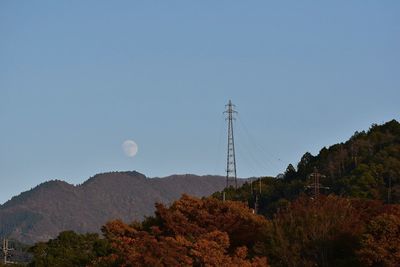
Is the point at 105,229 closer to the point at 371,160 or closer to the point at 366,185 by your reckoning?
the point at 366,185

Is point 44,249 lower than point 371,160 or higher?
lower

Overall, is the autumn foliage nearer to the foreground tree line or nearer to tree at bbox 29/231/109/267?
the foreground tree line

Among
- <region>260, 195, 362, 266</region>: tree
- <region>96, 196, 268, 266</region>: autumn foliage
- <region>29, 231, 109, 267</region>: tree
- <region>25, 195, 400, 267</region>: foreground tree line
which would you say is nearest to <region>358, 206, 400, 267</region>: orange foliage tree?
<region>25, 195, 400, 267</region>: foreground tree line

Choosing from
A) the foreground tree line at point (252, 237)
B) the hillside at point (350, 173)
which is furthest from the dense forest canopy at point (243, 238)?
the hillside at point (350, 173)

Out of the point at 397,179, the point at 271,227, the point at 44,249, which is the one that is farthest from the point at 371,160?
the point at 271,227

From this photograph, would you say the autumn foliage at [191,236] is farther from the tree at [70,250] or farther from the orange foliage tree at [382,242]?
the orange foliage tree at [382,242]

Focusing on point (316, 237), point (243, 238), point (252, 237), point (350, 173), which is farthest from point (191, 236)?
point (350, 173)

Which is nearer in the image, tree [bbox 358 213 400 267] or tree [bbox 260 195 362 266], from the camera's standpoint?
tree [bbox 358 213 400 267]

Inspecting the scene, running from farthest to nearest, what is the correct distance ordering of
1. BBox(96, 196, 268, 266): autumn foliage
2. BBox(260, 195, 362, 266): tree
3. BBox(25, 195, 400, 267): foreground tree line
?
BBox(260, 195, 362, 266): tree < BBox(96, 196, 268, 266): autumn foliage < BBox(25, 195, 400, 267): foreground tree line

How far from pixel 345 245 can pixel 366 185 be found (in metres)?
40.6

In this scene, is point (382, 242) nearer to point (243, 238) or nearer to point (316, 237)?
point (316, 237)

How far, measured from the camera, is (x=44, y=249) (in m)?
69.7

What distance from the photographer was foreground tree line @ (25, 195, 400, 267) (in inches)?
1815

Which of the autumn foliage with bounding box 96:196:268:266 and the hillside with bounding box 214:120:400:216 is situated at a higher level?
the hillside with bounding box 214:120:400:216
